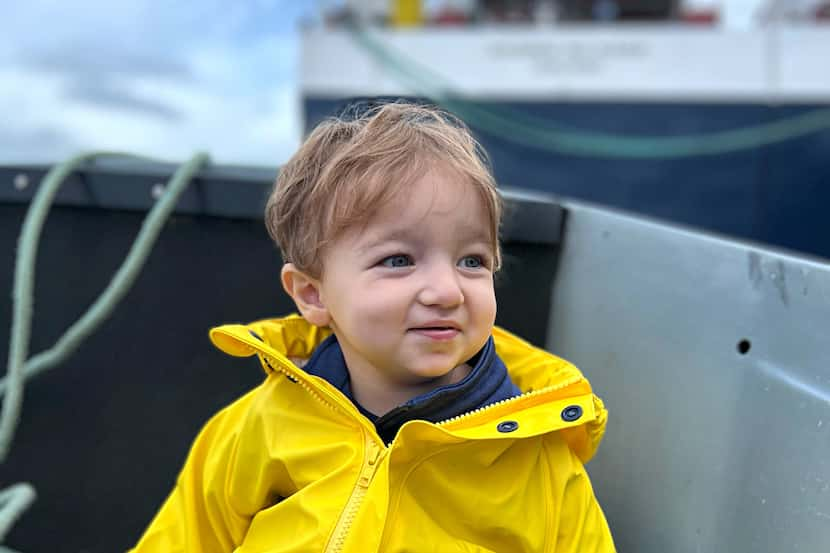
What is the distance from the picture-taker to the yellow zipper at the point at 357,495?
787 mm

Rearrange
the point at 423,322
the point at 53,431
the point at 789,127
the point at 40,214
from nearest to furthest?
the point at 423,322 → the point at 40,214 → the point at 53,431 → the point at 789,127

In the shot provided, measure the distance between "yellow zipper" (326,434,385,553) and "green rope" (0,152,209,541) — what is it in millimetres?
496

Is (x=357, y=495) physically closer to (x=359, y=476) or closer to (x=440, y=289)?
(x=359, y=476)

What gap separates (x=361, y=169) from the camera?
0.83m

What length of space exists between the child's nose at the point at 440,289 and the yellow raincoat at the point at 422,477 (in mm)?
122

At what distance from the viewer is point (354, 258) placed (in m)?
0.82

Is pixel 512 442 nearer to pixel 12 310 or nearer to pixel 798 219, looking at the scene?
pixel 12 310

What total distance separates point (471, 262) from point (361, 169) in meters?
0.16

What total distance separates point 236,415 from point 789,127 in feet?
14.7

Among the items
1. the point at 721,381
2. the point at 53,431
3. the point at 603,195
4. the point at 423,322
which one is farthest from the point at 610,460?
the point at 603,195

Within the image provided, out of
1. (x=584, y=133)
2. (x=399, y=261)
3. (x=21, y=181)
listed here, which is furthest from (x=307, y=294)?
(x=584, y=133)

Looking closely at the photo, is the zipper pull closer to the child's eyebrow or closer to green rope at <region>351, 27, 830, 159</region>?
the child's eyebrow

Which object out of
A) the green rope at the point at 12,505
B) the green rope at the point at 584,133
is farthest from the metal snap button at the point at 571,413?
the green rope at the point at 584,133

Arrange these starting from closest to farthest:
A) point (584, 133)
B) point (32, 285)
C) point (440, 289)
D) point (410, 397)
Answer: point (440, 289)
point (410, 397)
point (32, 285)
point (584, 133)
